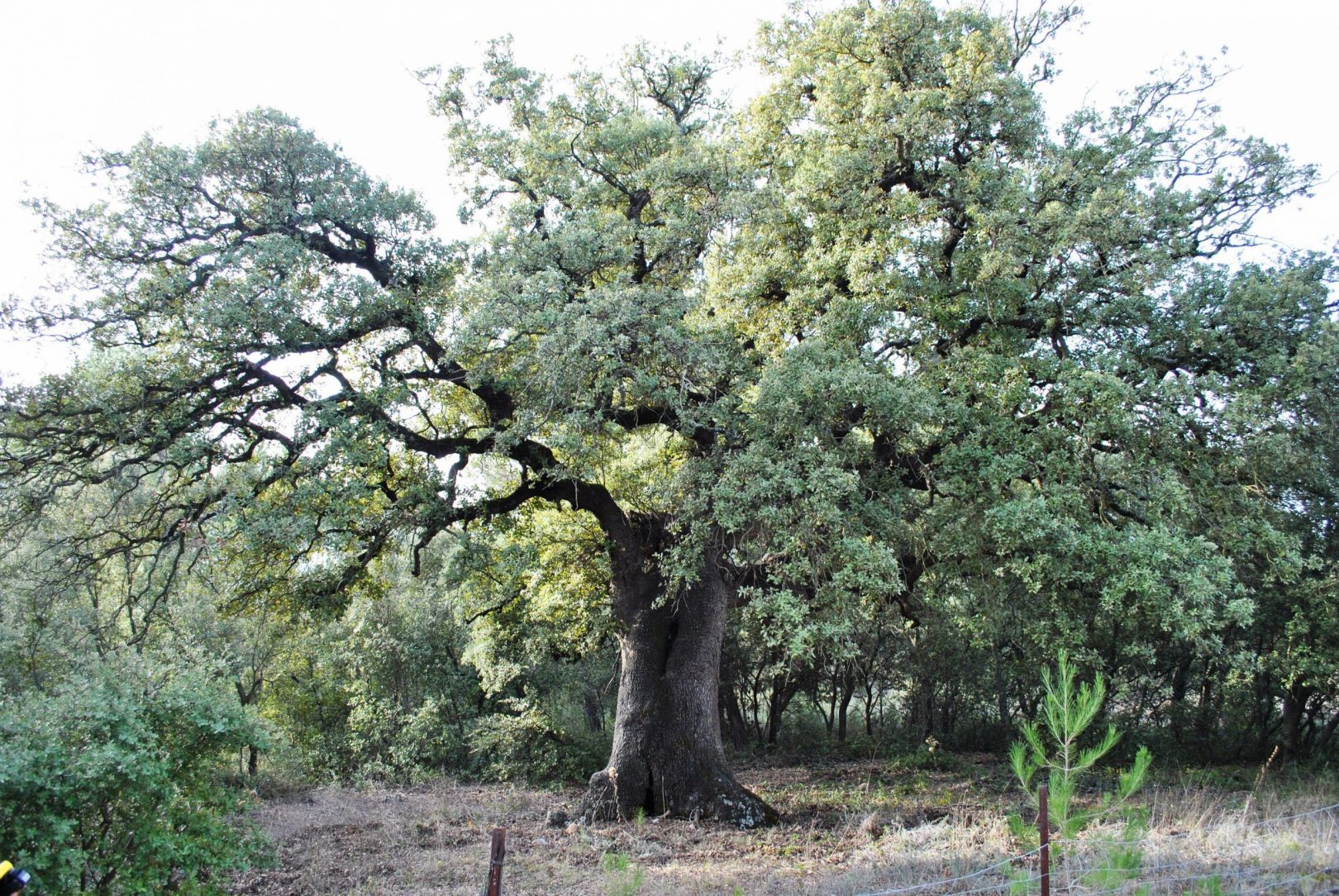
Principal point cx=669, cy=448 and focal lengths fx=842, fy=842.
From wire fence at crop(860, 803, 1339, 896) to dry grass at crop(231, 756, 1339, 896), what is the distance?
0.02 m

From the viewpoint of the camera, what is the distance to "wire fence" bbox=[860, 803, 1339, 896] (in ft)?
17.8

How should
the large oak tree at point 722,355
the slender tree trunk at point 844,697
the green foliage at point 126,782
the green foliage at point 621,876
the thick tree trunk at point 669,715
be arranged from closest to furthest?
the green foliage at point 126,782
the green foliage at point 621,876
the large oak tree at point 722,355
the thick tree trunk at point 669,715
the slender tree trunk at point 844,697

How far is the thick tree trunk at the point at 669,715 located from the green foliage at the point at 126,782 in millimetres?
5374

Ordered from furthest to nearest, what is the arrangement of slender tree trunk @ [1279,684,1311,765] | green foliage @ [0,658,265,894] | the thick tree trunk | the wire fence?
slender tree trunk @ [1279,684,1311,765], the thick tree trunk, the wire fence, green foliage @ [0,658,265,894]

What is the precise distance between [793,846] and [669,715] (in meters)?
2.69

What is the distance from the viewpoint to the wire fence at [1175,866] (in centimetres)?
542

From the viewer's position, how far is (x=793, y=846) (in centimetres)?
872

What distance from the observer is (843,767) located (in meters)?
15.3

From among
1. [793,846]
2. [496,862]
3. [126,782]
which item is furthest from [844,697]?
[126,782]

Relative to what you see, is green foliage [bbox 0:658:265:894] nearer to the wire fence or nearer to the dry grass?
the dry grass

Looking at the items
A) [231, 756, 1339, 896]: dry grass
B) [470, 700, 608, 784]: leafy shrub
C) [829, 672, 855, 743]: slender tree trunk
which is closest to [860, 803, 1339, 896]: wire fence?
[231, 756, 1339, 896]: dry grass

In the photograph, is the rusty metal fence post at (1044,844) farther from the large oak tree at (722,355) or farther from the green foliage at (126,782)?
the green foliage at (126,782)

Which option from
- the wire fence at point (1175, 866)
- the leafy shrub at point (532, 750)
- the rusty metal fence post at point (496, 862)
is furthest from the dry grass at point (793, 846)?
the leafy shrub at point (532, 750)

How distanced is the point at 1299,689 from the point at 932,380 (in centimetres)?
980
